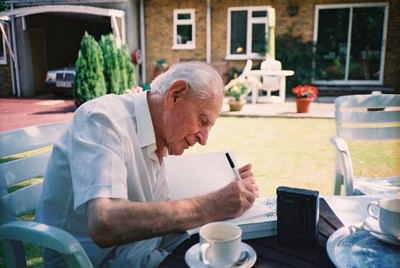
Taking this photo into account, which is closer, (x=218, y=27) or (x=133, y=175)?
(x=133, y=175)

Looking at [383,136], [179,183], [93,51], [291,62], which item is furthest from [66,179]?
[291,62]

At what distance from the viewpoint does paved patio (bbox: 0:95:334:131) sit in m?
8.09

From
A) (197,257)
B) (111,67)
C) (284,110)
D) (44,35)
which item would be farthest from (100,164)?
(44,35)

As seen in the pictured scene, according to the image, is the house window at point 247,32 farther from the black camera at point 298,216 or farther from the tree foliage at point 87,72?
the black camera at point 298,216

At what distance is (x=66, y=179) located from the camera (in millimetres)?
1311

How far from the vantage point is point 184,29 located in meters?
13.1

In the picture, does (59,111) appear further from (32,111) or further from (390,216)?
(390,216)

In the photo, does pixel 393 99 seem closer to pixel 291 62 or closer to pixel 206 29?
pixel 291 62

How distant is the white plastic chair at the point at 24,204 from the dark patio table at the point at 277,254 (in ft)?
0.86

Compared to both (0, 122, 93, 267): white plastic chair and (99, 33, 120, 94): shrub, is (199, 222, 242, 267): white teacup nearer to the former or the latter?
(0, 122, 93, 267): white plastic chair

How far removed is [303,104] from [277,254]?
25.3 ft

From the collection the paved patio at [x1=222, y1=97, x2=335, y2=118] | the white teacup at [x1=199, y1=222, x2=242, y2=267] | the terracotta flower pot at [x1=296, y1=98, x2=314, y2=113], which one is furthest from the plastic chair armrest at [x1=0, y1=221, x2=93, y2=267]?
the terracotta flower pot at [x1=296, y1=98, x2=314, y2=113]

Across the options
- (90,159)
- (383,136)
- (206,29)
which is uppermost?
(206,29)

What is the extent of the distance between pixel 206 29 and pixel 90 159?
12.3 metres
